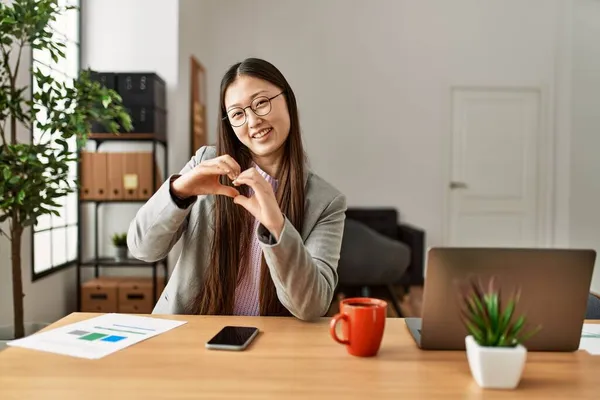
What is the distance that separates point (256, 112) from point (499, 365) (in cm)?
93

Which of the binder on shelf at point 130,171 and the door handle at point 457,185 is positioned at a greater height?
the binder on shelf at point 130,171

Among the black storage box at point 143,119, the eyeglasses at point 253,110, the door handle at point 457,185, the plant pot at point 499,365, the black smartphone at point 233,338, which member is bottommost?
the black smartphone at point 233,338

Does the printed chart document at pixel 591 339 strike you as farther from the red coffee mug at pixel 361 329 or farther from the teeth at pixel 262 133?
the teeth at pixel 262 133

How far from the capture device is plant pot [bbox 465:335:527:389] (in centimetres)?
95

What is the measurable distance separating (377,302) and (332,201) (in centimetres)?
56

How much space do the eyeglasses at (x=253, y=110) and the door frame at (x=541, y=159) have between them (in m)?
4.80

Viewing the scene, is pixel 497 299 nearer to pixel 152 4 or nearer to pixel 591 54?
pixel 152 4

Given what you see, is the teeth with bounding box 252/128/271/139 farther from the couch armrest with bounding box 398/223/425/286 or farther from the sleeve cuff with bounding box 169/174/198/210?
the couch armrest with bounding box 398/223/425/286

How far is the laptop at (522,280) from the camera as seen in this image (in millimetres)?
1059

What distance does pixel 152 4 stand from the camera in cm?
416

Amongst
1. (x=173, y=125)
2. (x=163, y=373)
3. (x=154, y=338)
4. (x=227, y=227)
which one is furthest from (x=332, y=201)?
(x=173, y=125)

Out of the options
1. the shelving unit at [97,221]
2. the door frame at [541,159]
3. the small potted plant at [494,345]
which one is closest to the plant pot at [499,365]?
the small potted plant at [494,345]

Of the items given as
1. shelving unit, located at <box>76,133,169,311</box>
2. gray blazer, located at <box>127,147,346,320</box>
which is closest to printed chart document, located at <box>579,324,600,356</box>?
gray blazer, located at <box>127,147,346,320</box>

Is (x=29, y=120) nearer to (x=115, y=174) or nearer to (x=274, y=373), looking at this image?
(x=115, y=174)
